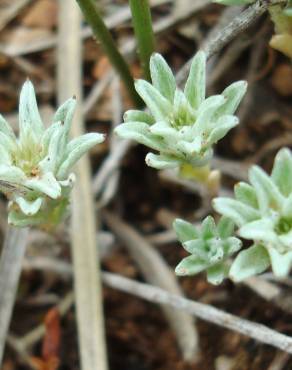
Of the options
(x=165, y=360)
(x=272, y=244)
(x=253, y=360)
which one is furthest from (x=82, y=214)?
(x=272, y=244)

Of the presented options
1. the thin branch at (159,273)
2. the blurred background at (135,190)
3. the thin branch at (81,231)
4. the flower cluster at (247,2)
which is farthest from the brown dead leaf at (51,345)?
the flower cluster at (247,2)

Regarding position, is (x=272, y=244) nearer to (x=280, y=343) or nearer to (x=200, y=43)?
(x=280, y=343)

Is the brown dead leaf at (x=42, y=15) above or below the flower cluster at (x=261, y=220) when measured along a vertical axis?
above

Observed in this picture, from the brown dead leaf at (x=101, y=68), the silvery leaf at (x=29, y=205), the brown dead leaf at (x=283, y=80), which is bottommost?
the silvery leaf at (x=29, y=205)

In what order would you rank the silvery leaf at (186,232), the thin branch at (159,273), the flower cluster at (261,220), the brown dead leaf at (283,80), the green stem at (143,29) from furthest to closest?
the brown dead leaf at (283,80), the thin branch at (159,273), the green stem at (143,29), the silvery leaf at (186,232), the flower cluster at (261,220)

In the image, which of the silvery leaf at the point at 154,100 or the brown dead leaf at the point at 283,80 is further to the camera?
the brown dead leaf at the point at 283,80

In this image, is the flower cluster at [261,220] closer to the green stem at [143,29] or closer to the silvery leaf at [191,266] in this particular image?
the silvery leaf at [191,266]

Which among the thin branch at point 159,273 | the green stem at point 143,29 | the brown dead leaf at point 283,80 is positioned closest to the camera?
the green stem at point 143,29

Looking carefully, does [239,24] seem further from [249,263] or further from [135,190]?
[135,190]
